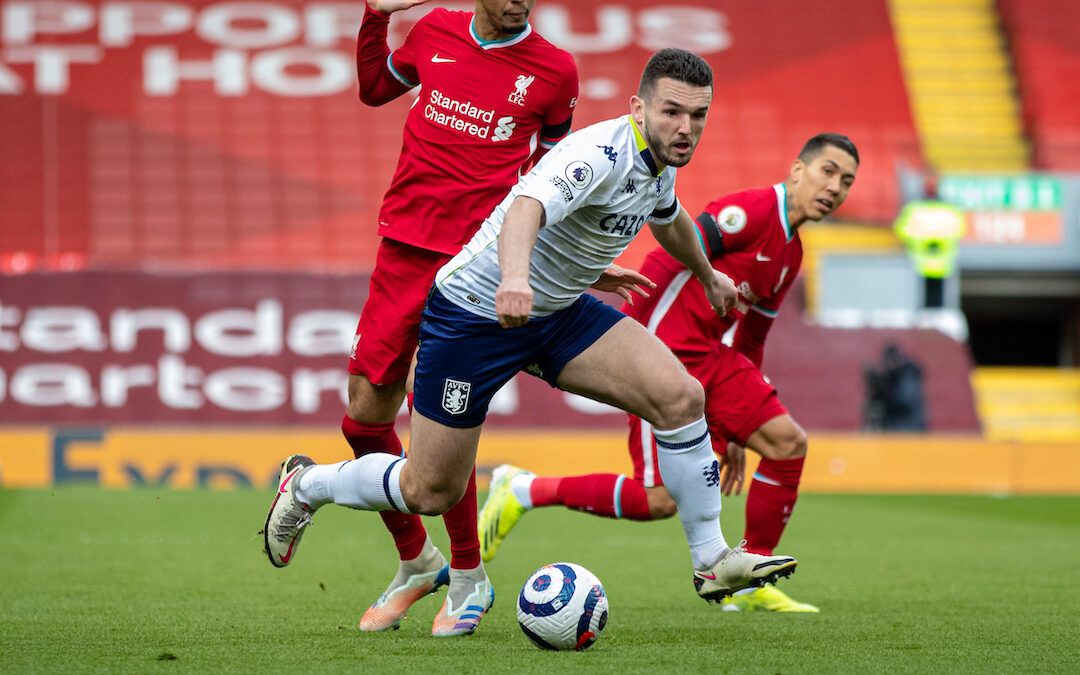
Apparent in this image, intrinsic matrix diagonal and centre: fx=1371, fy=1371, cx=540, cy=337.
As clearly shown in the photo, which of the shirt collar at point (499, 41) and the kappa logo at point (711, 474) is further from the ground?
the shirt collar at point (499, 41)

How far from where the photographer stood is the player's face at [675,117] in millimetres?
4266

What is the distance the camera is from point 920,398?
15570mm

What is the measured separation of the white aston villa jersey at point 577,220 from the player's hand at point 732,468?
1.96 meters

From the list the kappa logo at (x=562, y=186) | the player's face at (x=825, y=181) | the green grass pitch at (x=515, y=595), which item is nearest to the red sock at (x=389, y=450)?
the green grass pitch at (x=515, y=595)

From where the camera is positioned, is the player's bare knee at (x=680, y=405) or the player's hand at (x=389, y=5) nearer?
the player's bare knee at (x=680, y=405)

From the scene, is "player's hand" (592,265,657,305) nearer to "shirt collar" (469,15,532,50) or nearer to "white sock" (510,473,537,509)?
"shirt collar" (469,15,532,50)

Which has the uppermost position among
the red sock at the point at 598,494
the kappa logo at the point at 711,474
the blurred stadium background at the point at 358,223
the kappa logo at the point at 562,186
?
the kappa logo at the point at 562,186

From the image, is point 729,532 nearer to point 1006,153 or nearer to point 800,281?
point 800,281

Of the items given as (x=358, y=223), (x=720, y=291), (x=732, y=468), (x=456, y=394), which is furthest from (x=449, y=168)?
(x=358, y=223)

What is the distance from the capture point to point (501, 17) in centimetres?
487

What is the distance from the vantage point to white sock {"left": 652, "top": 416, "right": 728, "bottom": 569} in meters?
4.51

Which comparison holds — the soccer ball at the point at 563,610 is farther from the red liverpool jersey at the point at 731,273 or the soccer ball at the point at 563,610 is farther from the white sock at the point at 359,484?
the red liverpool jersey at the point at 731,273

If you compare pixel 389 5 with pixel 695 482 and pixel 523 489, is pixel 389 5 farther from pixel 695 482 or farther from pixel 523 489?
pixel 523 489

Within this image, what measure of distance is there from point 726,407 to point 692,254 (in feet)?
4.40
